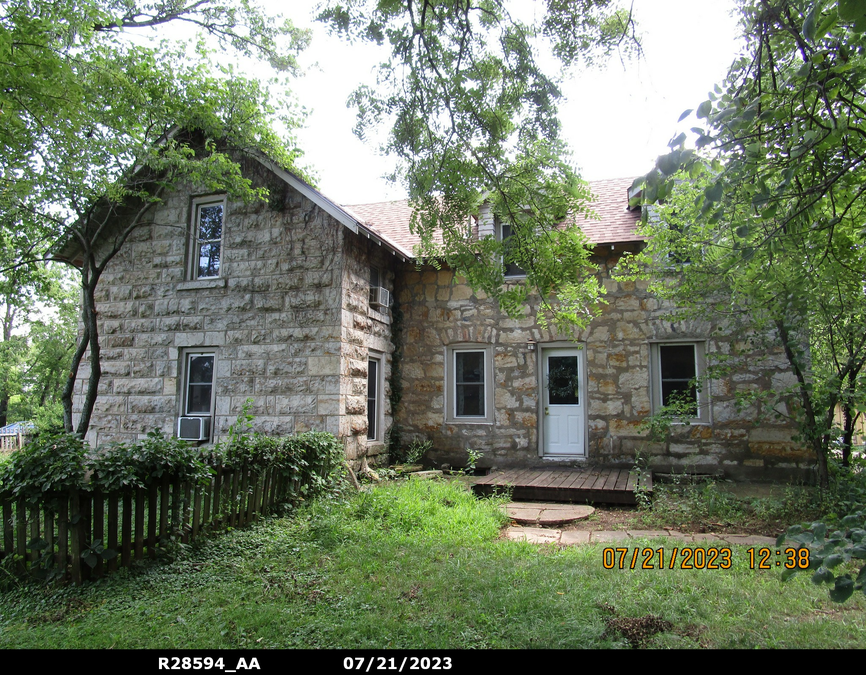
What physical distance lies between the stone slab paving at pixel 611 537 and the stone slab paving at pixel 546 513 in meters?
0.27

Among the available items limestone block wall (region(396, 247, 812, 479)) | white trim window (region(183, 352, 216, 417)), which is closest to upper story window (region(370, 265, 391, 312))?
limestone block wall (region(396, 247, 812, 479))

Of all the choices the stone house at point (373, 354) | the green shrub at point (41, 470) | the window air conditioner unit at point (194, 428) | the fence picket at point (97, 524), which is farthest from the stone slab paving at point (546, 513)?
the window air conditioner unit at point (194, 428)

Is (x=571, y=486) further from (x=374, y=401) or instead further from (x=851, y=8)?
(x=851, y=8)

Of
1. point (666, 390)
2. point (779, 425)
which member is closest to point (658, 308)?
point (666, 390)

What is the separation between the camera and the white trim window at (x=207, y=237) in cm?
920

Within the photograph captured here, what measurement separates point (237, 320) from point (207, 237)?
5.74 feet

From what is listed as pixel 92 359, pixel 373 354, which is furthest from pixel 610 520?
pixel 92 359

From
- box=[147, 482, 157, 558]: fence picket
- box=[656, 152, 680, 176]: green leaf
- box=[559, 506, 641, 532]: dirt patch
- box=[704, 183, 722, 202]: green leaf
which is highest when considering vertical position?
box=[656, 152, 680, 176]: green leaf

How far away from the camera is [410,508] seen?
6.18 m

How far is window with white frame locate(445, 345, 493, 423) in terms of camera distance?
977 centimetres

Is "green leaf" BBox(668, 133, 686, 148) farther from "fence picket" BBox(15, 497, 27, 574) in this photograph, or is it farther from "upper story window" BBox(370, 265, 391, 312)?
"upper story window" BBox(370, 265, 391, 312)

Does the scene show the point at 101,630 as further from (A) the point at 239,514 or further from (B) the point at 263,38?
(B) the point at 263,38

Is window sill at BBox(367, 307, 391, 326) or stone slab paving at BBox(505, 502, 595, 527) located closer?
stone slab paving at BBox(505, 502, 595, 527)

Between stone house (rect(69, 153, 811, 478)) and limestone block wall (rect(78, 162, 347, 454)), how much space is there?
24mm
